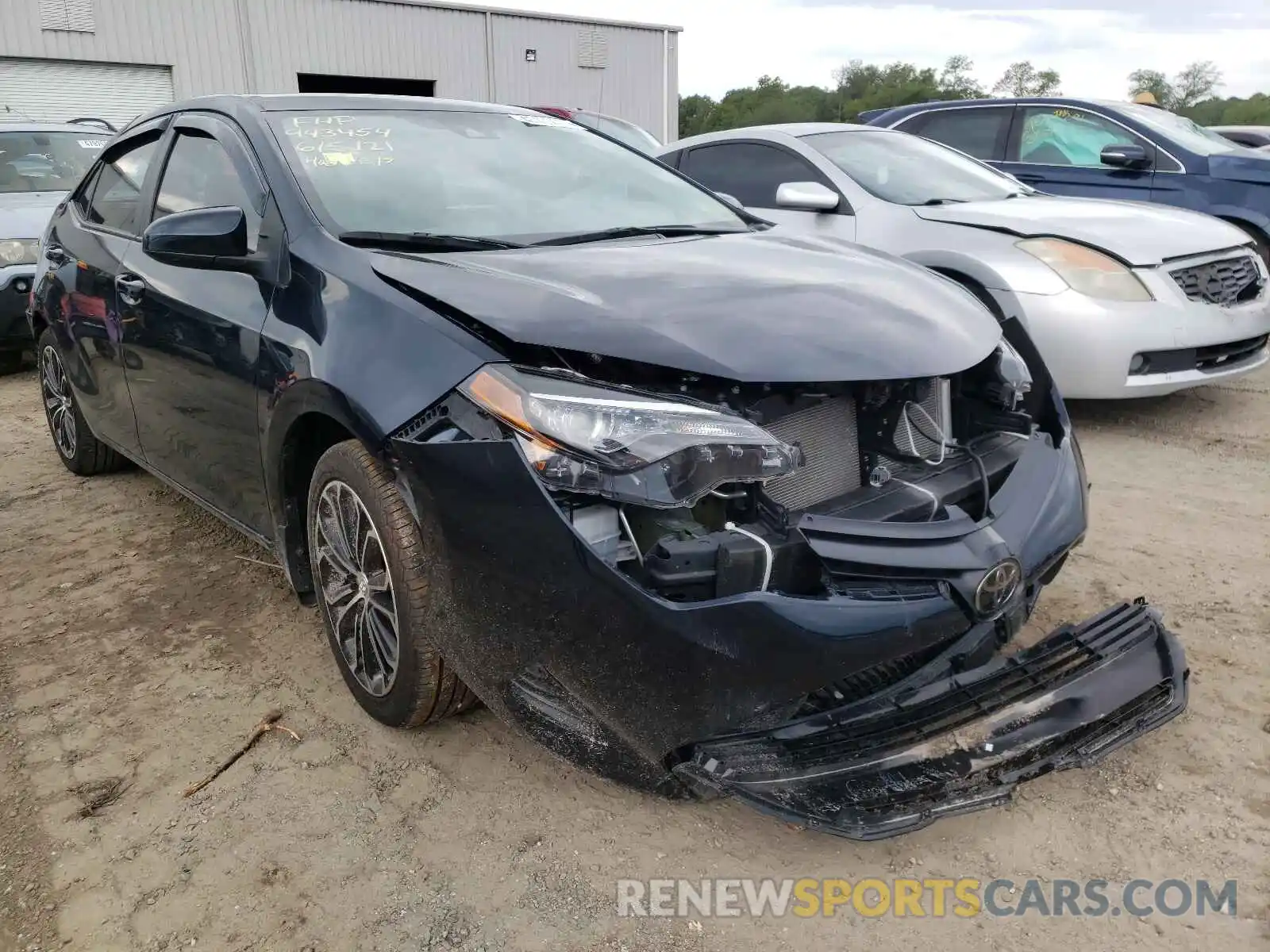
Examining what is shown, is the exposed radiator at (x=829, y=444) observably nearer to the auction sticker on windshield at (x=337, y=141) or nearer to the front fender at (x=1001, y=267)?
the auction sticker on windshield at (x=337, y=141)

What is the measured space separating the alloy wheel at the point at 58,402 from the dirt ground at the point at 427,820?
1472 millimetres

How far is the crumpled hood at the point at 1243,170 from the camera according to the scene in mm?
6676

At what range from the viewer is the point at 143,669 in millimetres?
2922

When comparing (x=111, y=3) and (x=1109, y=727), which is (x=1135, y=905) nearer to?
(x=1109, y=727)

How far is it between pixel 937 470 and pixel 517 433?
1015 mm

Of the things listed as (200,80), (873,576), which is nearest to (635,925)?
(873,576)

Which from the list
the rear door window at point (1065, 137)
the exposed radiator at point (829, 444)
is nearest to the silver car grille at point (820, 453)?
the exposed radiator at point (829, 444)

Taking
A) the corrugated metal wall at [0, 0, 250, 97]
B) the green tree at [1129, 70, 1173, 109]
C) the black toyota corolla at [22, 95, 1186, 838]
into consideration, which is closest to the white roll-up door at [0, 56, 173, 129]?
the corrugated metal wall at [0, 0, 250, 97]

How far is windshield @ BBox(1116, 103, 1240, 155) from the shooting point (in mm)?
6855

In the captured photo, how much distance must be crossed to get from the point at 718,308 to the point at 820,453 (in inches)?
15.5

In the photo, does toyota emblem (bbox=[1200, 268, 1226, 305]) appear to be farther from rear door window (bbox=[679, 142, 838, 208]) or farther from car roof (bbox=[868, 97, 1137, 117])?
car roof (bbox=[868, 97, 1137, 117])

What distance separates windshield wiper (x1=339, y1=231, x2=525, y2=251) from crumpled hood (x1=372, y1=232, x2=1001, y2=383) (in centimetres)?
9

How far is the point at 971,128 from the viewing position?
759cm

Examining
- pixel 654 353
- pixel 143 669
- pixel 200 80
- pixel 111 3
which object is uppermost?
pixel 111 3
